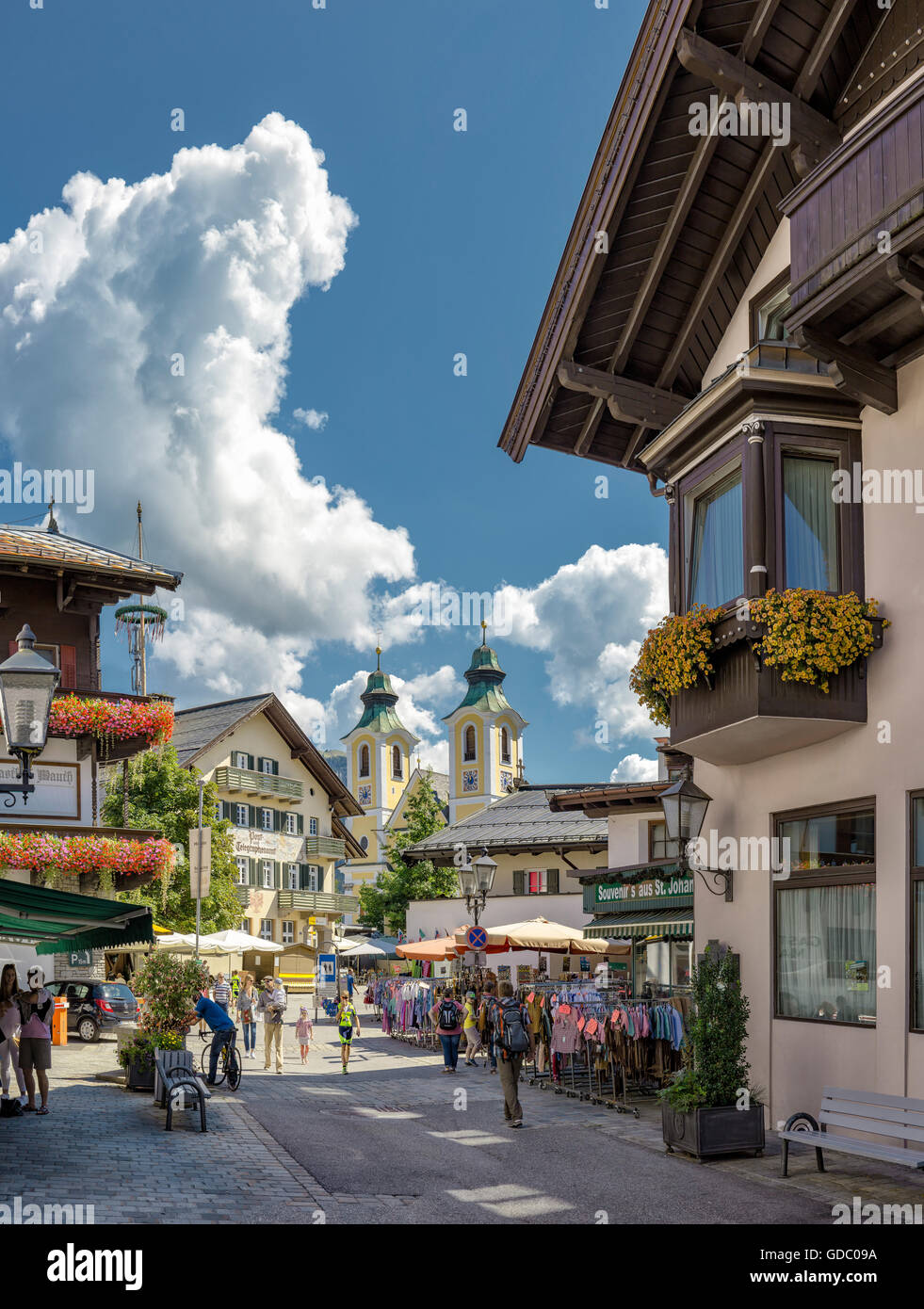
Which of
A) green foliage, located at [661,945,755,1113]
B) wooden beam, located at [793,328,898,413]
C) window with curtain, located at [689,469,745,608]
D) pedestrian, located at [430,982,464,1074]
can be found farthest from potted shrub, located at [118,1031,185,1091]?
wooden beam, located at [793,328,898,413]

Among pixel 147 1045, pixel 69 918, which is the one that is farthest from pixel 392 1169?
pixel 147 1045

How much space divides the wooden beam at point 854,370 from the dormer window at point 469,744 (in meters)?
105

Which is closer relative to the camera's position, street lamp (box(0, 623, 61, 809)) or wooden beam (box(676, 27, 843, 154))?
street lamp (box(0, 623, 61, 809))

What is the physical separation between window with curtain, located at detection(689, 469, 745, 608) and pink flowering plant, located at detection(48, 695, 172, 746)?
46.8 feet

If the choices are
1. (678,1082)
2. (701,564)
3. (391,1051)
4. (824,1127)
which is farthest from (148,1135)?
(391,1051)

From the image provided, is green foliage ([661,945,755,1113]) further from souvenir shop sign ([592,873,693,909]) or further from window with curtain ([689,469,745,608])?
souvenir shop sign ([592,873,693,909])

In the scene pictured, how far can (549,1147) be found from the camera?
47.7 ft

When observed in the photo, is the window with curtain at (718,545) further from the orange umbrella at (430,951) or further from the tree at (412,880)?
the tree at (412,880)

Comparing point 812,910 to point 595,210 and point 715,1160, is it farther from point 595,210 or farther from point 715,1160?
point 595,210

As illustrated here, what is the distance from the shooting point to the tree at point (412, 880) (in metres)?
64.2

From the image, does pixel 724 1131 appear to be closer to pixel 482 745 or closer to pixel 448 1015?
pixel 448 1015

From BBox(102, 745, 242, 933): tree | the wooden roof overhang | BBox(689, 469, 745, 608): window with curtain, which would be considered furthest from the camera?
BBox(102, 745, 242, 933): tree

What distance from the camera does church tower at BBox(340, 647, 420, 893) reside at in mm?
130750

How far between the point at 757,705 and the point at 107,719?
16.1 m
